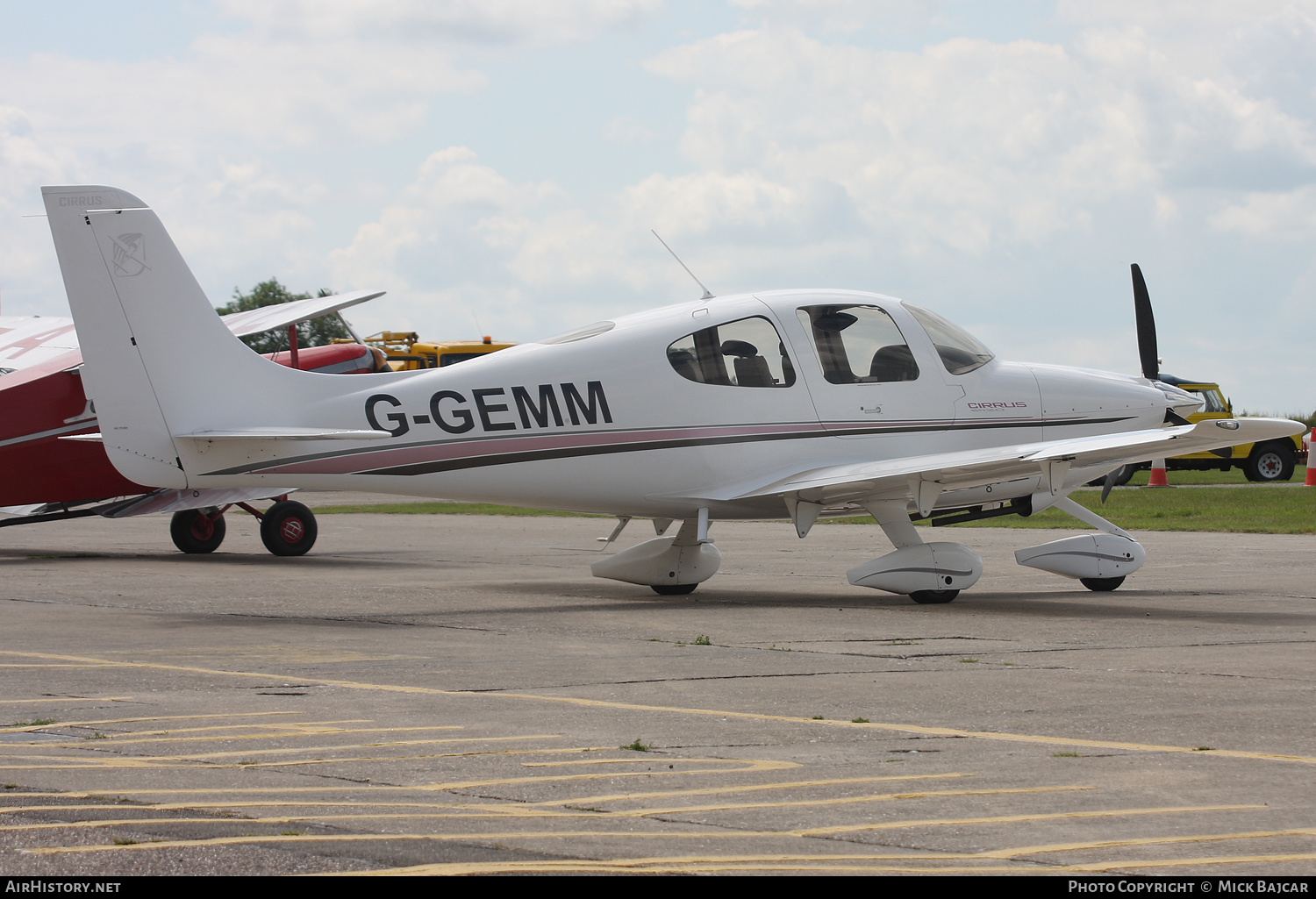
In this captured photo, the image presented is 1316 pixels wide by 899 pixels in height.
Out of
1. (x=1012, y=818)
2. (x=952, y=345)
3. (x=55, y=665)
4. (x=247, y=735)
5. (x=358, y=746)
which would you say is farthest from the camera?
(x=952, y=345)

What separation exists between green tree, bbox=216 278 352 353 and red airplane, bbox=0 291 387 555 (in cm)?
469

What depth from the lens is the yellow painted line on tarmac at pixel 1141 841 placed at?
4.22m

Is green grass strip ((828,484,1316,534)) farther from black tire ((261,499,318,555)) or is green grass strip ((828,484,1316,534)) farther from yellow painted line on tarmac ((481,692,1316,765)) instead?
yellow painted line on tarmac ((481,692,1316,765))

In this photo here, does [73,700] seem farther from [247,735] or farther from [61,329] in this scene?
[61,329]

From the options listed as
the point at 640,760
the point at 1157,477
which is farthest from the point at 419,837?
the point at 1157,477

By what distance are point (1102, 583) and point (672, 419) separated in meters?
4.58

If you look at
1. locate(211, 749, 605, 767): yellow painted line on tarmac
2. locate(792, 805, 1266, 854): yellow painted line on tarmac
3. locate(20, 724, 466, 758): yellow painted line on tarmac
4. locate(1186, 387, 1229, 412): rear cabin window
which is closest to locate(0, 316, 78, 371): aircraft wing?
locate(20, 724, 466, 758): yellow painted line on tarmac

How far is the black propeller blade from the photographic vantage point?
1388cm

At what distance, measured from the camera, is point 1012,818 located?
4641mm

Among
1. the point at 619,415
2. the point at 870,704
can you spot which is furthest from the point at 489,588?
the point at 870,704

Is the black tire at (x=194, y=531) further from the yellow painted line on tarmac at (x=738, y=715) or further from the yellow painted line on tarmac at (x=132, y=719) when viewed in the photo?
the yellow painted line on tarmac at (x=132, y=719)

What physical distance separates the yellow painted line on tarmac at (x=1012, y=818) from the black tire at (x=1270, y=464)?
105 feet

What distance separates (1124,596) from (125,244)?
9203 millimetres

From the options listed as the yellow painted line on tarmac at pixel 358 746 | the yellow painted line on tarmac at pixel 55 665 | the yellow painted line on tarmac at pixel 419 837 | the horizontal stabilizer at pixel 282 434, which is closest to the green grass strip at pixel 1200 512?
the horizontal stabilizer at pixel 282 434
